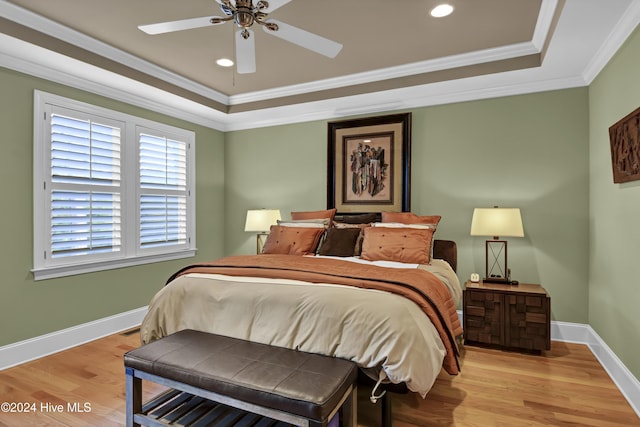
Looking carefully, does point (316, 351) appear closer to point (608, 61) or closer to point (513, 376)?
point (513, 376)

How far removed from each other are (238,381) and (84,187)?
2.71 meters

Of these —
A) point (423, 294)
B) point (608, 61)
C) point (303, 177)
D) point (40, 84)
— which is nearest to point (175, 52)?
point (40, 84)

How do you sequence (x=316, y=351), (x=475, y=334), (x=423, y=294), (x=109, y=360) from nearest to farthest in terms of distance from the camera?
1. (x=316, y=351)
2. (x=423, y=294)
3. (x=109, y=360)
4. (x=475, y=334)

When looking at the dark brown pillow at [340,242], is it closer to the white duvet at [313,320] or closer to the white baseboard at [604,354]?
the white duvet at [313,320]

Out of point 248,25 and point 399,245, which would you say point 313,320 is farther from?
point 248,25

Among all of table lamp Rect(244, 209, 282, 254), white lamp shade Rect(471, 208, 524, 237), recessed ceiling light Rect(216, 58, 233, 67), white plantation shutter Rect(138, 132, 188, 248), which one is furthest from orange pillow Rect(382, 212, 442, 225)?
white plantation shutter Rect(138, 132, 188, 248)

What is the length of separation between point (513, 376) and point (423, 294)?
1246 millimetres

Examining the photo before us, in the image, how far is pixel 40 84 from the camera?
3.06 meters

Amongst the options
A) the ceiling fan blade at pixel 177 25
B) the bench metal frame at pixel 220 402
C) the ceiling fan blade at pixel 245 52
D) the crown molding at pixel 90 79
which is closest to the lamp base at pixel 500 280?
the bench metal frame at pixel 220 402

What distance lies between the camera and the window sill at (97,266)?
3.09 meters

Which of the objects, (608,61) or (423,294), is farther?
(608,61)

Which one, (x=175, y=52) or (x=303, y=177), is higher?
(x=175, y=52)

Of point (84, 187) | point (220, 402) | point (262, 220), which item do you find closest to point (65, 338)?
point (84, 187)

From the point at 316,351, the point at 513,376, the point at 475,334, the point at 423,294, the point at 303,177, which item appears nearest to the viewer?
the point at 316,351
